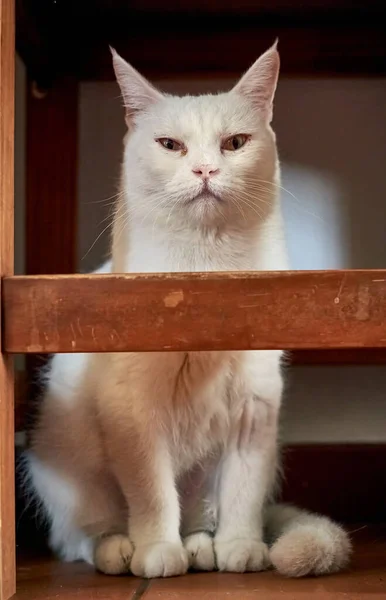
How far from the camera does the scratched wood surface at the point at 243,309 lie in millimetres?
959

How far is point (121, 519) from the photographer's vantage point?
1360 mm

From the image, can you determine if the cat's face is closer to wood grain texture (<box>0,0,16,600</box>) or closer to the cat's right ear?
the cat's right ear

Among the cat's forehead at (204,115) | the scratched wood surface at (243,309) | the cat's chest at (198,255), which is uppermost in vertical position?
the cat's forehead at (204,115)

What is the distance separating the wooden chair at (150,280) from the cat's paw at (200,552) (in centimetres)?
6

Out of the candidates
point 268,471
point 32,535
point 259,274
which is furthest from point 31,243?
point 259,274

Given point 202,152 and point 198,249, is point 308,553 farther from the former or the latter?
Answer: point 202,152

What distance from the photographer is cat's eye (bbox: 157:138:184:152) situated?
1.25m

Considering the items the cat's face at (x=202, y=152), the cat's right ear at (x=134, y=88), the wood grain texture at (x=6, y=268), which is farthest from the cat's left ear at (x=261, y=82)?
the wood grain texture at (x=6, y=268)

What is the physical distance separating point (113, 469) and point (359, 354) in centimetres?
59

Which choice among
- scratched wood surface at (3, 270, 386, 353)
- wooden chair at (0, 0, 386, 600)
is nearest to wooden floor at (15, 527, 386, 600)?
wooden chair at (0, 0, 386, 600)

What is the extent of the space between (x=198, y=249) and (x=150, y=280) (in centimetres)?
30

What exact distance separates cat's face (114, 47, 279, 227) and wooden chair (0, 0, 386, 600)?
276mm

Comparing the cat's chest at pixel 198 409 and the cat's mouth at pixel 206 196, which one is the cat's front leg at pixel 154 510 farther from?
the cat's mouth at pixel 206 196

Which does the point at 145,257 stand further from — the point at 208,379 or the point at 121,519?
the point at 121,519
